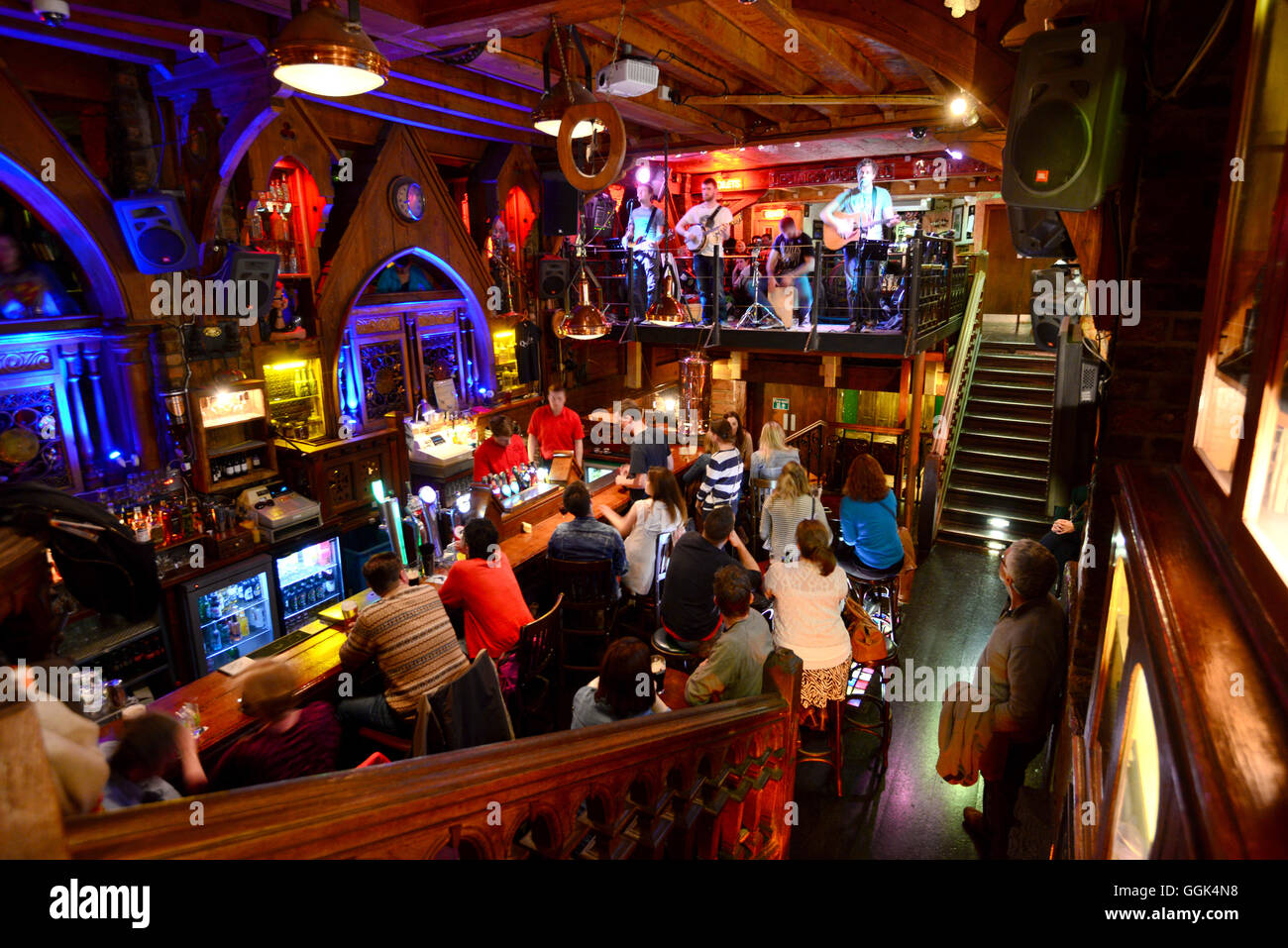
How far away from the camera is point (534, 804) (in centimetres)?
148

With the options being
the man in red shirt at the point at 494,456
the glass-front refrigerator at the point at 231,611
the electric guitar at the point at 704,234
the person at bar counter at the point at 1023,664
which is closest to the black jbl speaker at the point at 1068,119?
the person at bar counter at the point at 1023,664

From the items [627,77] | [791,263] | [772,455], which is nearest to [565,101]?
[627,77]

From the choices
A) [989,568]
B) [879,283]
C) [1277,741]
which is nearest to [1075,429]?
[1277,741]

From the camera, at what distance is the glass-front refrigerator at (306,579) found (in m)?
6.71

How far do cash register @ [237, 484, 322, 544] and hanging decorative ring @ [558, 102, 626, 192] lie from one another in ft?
14.7

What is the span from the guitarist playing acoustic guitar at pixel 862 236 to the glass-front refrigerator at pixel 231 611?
664 centimetres

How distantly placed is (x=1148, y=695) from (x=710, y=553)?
308 cm

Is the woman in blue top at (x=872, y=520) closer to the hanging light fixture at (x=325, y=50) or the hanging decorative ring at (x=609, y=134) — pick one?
the hanging decorative ring at (x=609, y=134)

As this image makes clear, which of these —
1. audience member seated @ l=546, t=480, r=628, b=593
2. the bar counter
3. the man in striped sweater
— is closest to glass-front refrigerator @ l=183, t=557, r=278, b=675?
the bar counter

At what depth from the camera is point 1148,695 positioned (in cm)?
138

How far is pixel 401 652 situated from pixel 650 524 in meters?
2.21

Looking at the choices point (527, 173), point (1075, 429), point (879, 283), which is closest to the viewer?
point (1075, 429)
